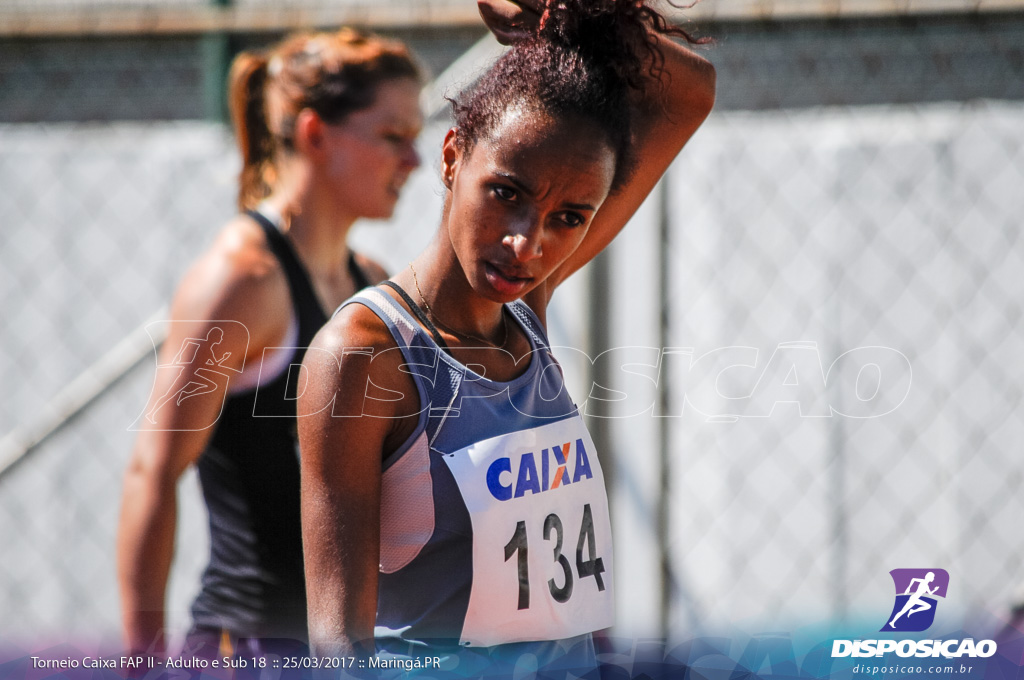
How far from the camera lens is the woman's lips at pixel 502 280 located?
1.04 metres

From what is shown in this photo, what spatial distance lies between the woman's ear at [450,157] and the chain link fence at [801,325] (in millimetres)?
927

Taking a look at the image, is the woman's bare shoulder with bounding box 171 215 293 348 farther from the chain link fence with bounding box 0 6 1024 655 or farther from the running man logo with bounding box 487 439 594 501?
the running man logo with bounding box 487 439 594 501

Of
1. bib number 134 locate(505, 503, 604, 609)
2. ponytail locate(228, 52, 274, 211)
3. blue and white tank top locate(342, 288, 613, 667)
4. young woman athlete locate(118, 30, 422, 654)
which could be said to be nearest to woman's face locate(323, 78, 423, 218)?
young woman athlete locate(118, 30, 422, 654)

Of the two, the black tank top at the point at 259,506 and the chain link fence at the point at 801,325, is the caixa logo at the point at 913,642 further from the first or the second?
the black tank top at the point at 259,506

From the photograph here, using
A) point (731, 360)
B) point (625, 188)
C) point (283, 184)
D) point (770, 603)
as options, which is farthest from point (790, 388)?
point (283, 184)

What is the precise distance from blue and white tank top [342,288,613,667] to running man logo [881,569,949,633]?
581mm

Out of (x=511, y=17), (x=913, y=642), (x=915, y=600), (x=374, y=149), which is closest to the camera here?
(x=511, y=17)

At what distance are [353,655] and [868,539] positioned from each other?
5.36ft

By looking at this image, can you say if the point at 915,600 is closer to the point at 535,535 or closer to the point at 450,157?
the point at 535,535

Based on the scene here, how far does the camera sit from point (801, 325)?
2180 millimetres

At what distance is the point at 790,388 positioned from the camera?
2225 millimetres

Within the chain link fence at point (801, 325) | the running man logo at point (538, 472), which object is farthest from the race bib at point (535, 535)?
the chain link fence at point (801, 325)

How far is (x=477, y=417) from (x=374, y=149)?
3.49 ft

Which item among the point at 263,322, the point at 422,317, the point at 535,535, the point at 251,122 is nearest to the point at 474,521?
the point at 535,535
